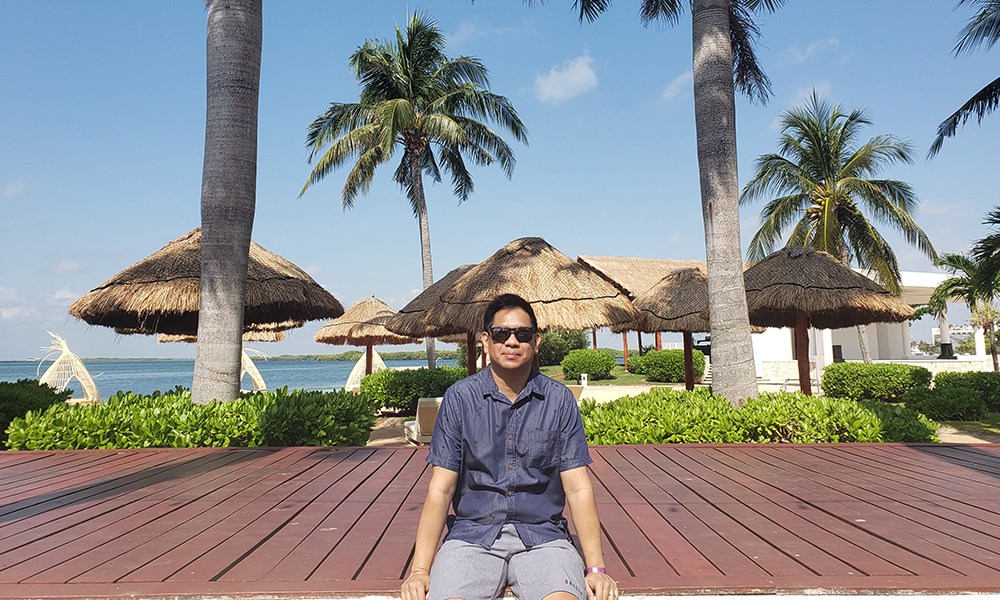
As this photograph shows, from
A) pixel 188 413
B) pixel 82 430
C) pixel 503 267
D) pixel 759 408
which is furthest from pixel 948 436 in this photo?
pixel 82 430

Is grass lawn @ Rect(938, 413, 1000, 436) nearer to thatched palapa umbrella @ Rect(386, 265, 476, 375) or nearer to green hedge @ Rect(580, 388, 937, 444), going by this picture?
green hedge @ Rect(580, 388, 937, 444)

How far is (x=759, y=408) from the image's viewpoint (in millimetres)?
6316

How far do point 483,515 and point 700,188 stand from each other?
5.99m

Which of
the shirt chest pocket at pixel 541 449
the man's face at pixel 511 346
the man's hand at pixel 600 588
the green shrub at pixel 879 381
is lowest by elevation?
the green shrub at pixel 879 381

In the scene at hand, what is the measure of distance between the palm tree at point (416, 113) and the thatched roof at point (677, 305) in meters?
6.57

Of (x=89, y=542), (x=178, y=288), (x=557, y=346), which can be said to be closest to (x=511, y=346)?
(x=89, y=542)

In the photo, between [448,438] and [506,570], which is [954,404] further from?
[448,438]

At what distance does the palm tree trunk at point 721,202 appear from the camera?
22.7 feet

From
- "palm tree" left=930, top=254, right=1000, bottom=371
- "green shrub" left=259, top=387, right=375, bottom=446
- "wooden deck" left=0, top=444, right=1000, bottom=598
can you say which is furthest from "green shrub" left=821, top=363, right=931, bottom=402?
"green shrub" left=259, top=387, right=375, bottom=446

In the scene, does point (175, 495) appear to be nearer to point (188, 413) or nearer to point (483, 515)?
point (188, 413)

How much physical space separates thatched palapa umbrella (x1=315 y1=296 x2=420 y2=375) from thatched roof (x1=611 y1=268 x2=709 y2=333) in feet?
25.0

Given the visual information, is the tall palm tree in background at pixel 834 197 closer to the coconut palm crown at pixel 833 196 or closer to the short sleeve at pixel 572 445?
the coconut palm crown at pixel 833 196

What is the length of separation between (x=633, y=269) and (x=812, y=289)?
12502 millimetres

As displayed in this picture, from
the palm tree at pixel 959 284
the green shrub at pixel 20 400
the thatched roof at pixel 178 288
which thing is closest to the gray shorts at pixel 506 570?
the green shrub at pixel 20 400
